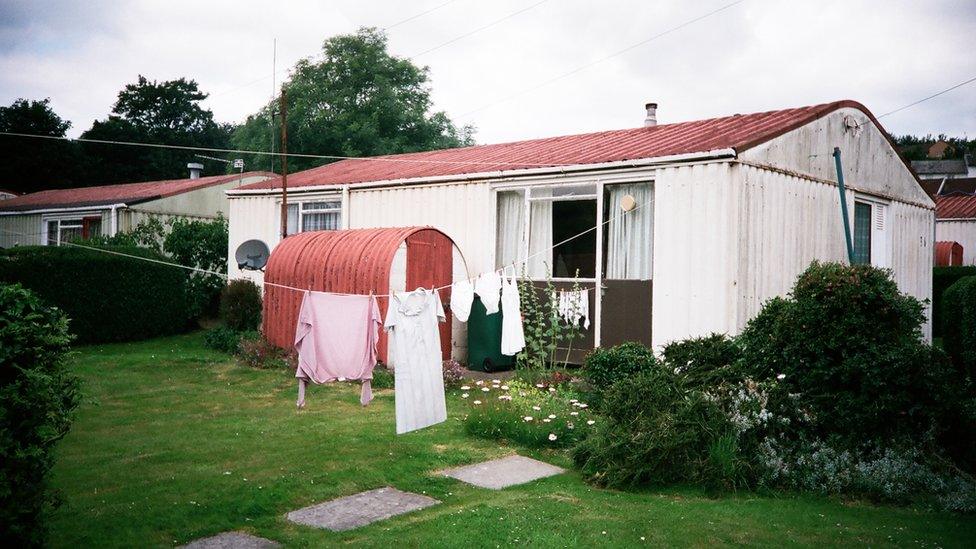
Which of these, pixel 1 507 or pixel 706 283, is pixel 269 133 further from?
pixel 1 507

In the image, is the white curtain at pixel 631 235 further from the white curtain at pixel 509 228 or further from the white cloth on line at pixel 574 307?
the white curtain at pixel 509 228

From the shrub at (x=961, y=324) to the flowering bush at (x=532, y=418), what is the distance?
366 centimetres

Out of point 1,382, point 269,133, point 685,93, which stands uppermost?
point 269,133

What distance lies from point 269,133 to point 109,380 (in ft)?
97.0

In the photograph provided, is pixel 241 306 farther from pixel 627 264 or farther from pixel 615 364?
pixel 615 364

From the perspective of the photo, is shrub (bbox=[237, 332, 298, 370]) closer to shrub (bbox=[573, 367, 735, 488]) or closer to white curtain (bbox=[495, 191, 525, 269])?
white curtain (bbox=[495, 191, 525, 269])

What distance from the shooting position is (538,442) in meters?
7.09

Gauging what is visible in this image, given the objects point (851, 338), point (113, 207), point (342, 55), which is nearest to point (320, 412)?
point (851, 338)

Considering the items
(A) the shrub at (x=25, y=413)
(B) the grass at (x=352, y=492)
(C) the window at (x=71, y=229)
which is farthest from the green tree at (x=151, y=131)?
(A) the shrub at (x=25, y=413)

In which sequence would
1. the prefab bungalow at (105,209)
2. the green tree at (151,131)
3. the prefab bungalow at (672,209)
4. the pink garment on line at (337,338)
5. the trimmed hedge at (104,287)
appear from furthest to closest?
the green tree at (151,131), the prefab bungalow at (105,209), the trimmed hedge at (104,287), the prefab bungalow at (672,209), the pink garment on line at (337,338)

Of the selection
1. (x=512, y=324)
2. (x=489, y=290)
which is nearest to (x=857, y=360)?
(x=512, y=324)

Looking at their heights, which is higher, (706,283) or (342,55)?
(342,55)

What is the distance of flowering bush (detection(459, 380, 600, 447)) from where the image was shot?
712 cm

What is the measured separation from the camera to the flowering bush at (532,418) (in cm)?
712
